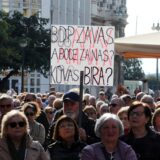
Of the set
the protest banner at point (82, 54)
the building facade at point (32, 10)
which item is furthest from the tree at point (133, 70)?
the protest banner at point (82, 54)

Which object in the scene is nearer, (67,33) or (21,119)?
(21,119)

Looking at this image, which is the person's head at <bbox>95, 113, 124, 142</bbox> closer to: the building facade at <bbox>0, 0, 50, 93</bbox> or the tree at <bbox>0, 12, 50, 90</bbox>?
the tree at <bbox>0, 12, 50, 90</bbox>

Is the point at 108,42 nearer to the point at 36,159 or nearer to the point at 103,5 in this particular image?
the point at 36,159

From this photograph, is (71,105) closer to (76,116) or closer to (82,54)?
(76,116)

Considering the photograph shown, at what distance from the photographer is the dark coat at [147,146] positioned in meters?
7.71

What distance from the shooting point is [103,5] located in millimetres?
110500

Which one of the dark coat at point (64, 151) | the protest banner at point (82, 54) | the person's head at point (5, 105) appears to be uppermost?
the protest banner at point (82, 54)

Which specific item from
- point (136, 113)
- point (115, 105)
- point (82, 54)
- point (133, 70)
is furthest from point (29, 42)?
point (133, 70)

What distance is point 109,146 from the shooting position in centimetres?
699

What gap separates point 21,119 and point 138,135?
1377 millimetres

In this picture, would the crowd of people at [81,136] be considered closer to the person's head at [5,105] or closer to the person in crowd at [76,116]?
the person in crowd at [76,116]

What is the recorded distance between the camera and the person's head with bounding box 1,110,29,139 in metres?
7.12

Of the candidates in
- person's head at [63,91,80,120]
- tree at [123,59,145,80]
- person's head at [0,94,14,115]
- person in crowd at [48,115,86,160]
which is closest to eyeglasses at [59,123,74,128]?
person in crowd at [48,115,86,160]

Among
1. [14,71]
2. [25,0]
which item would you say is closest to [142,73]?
[25,0]
